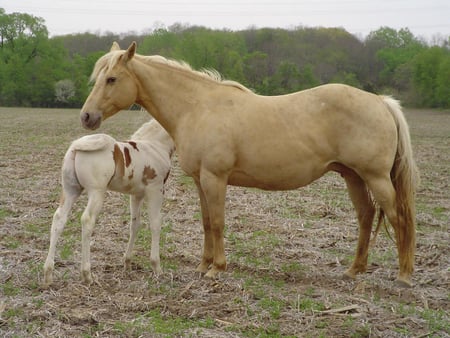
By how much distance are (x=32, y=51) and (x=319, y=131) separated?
69966 mm

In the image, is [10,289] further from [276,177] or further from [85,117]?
[276,177]

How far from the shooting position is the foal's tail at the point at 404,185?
204 inches

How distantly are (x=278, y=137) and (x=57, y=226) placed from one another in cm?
244

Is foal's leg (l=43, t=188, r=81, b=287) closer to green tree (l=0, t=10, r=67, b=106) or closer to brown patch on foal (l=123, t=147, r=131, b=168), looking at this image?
brown patch on foal (l=123, t=147, r=131, b=168)

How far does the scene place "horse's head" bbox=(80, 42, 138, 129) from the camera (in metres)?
5.15

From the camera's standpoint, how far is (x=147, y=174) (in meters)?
5.34

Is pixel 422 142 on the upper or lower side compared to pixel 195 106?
lower

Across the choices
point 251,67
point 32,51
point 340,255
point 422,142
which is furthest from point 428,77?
point 340,255

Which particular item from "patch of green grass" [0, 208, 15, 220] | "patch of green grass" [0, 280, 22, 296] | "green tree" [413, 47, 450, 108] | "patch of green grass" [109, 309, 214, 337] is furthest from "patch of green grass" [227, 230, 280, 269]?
"green tree" [413, 47, 450, 108]

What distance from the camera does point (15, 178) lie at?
1112 cm

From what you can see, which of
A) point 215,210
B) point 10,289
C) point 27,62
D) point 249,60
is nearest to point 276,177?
point 215,210

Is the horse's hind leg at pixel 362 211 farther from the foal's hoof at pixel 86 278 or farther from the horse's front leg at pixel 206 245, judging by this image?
the foal's hoof at pixel 86 278

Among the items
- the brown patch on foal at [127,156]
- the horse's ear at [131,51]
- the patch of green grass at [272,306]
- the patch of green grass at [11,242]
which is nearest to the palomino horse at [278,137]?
the horse's ear at [131,51]

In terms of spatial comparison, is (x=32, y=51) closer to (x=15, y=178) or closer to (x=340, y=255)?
(x=15, y=178)
